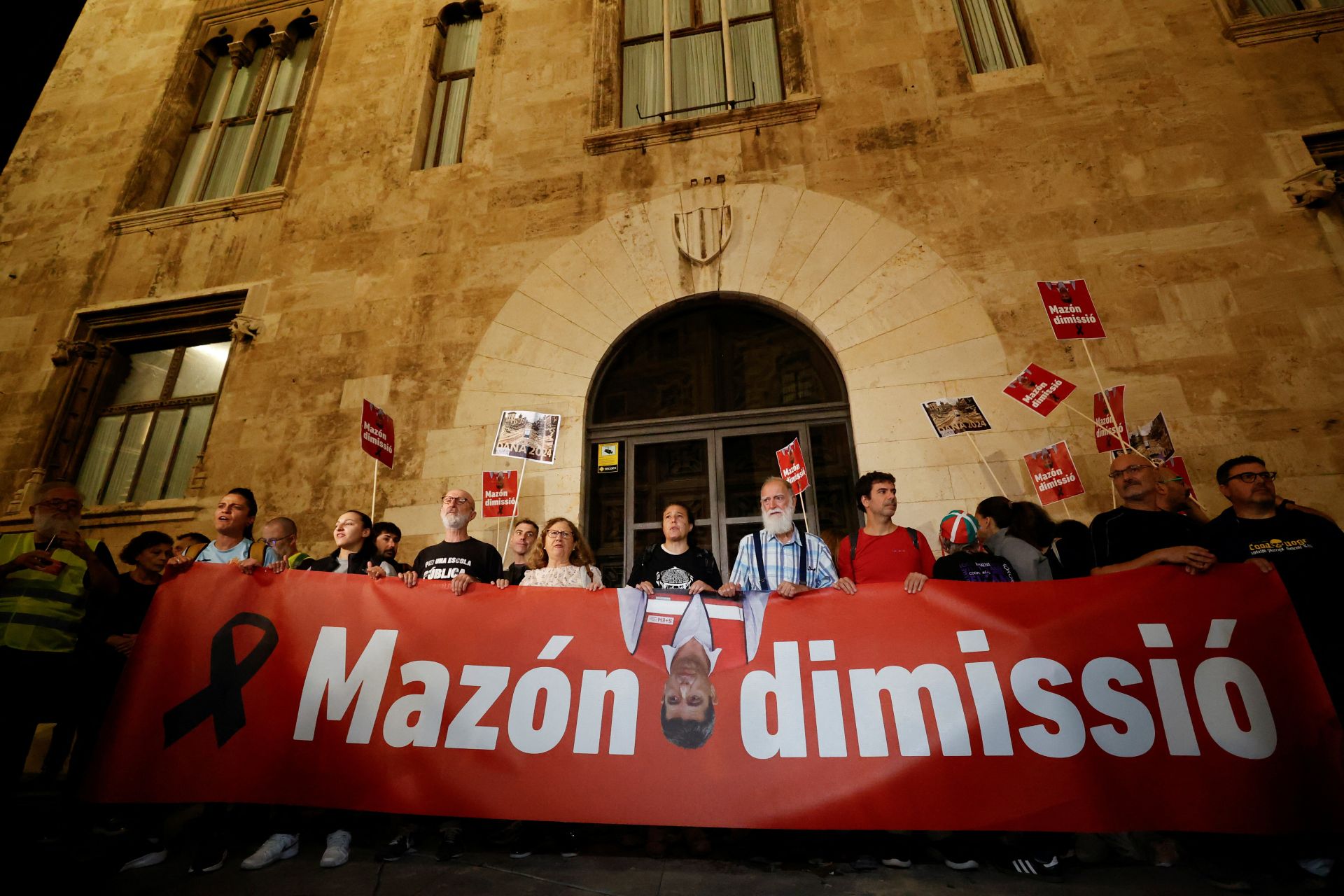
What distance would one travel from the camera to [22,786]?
14.2 feet

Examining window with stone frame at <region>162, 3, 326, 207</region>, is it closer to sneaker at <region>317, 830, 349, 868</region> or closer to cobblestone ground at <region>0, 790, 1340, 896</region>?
cobblestone ground at <region>0, 790, 1340, 896</region>

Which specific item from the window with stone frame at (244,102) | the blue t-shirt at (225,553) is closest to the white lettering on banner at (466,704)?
the blue t-shirt at (225,553)

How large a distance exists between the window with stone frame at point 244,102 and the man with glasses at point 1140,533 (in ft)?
29.9

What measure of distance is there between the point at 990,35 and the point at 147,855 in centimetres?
916

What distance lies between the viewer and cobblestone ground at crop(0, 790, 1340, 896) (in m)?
2.39

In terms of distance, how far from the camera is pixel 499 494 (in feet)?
17.5

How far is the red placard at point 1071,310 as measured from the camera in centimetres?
468

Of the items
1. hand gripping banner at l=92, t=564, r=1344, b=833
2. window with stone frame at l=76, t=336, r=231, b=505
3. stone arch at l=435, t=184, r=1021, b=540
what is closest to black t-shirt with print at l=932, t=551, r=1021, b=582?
hand gripping banner at l=92, t=564, r=1344, b=833

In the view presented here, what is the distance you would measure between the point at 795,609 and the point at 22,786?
544cm

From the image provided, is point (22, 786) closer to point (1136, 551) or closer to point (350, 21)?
point (1136, 551)

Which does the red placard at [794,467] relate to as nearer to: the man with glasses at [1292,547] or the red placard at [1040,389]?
the red placard at [1040,389]

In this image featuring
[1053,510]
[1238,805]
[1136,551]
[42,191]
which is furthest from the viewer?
[42,191]

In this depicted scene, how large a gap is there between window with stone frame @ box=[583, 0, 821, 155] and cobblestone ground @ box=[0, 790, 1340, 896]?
6.25m

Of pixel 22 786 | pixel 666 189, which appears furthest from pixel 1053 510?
pixel 22 786
